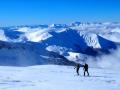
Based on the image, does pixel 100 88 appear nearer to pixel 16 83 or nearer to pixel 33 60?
pixel 16 83

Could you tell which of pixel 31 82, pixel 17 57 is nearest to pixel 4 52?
pixel 17 57

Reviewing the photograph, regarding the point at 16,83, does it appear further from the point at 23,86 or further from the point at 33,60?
the point at 33,60

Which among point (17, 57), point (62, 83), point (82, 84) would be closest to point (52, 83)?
point (62, 83)

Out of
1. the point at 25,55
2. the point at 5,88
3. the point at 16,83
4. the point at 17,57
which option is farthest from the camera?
the point at 25,55

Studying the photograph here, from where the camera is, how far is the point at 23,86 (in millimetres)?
28344

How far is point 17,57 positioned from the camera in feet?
536

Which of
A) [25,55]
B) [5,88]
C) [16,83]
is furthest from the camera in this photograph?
[25,55]

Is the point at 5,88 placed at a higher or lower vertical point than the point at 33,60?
lower

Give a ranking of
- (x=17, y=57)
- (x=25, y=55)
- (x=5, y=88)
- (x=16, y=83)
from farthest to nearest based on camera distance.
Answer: (x=25, y=55) < (x=17, y=57) < (x=16, y=83) < (x=5, y=88)

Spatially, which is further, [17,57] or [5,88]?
[17,57]

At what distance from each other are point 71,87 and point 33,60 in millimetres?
141033

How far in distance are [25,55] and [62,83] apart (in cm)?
14959

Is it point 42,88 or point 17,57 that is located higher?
point 17,57

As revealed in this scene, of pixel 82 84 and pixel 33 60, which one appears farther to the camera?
pixel 33 60
